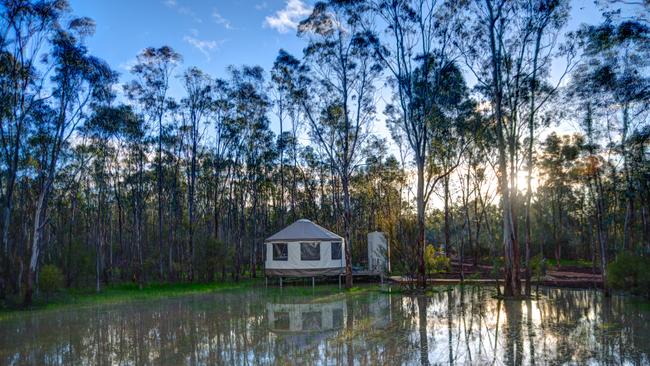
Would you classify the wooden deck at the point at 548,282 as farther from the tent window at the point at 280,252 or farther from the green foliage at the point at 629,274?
the tent window at the point at 280,252

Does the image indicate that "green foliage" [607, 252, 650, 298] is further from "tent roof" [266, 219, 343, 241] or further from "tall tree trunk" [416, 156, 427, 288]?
"tent roof" [266, 219, 343, 241]

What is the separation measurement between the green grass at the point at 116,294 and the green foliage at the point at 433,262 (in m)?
7.13

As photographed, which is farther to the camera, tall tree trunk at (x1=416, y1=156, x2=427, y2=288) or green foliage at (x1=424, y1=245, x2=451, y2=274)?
green foliage at (x1=424, y1=245, x2=451, y2=274)

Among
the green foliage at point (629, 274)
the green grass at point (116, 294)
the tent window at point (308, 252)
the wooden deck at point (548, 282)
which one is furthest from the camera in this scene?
the tent window at point (308, 252)

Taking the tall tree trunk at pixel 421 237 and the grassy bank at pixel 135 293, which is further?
the tall tree trunk at pixel 421 237

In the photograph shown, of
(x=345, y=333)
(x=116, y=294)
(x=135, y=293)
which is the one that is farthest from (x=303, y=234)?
(x=345, y=333)

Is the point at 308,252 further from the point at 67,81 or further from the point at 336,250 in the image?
the point at 67,81

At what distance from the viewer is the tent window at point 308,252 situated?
58.5ft

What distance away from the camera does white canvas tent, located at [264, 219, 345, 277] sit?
17703mm

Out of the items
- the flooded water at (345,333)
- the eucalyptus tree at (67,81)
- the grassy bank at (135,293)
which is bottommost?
the grassy bank at (135,293)

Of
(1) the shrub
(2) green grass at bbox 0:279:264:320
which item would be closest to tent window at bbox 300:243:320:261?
(2) green grass at bbox 0:279:264:320

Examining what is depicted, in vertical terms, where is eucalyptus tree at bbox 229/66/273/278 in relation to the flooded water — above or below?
above

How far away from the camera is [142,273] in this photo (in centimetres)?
1873

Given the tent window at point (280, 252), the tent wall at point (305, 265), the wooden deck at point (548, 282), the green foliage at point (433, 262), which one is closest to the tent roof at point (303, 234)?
the tent wall at point (305, 265)
